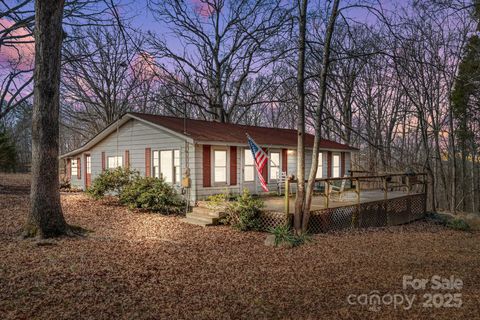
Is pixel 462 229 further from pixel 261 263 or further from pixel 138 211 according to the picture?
pixel 138 211

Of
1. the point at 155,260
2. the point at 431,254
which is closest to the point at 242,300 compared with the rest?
the point at 155,260

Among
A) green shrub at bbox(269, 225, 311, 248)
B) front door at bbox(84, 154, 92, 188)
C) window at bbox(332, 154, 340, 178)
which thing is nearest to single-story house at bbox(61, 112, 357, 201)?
window at bbox(332, 154, 340, 178)

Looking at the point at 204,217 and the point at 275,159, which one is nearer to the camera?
the point at 204,217

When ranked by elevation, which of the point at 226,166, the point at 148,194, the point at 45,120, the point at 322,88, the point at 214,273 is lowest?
the point at 214,273

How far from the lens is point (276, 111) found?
35.6 metres

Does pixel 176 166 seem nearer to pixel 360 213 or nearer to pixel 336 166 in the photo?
pixel 360 213

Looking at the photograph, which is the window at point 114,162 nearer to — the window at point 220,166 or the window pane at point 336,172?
the window at point 220,166

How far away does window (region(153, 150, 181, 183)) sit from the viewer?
1353 cm

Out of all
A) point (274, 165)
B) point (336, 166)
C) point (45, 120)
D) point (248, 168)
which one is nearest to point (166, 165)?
point (248, 168)

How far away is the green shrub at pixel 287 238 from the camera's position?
306 inches

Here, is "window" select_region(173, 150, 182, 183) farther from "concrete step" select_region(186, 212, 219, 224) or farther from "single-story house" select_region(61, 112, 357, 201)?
"concrete step" select_region(186, 212, 219, 224)

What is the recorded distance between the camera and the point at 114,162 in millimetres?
17125

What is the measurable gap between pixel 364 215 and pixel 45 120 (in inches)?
390

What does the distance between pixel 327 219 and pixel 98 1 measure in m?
9.94
